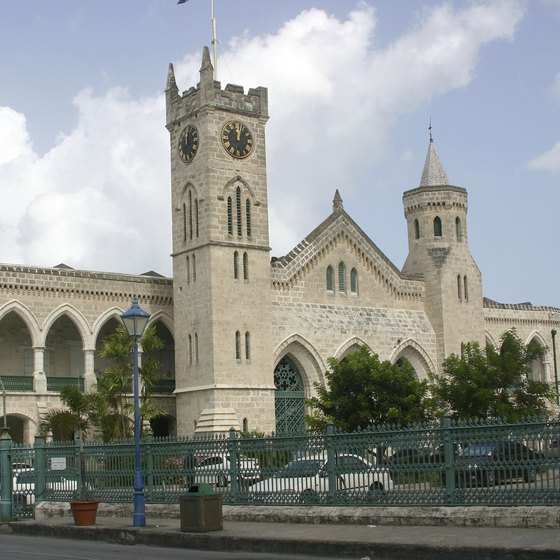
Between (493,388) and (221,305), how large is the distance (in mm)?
10853

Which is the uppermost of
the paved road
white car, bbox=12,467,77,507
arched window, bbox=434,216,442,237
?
arched window, bbox=434,216,442,237

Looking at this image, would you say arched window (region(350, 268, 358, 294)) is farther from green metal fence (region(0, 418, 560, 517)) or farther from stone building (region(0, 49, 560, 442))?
green metal fence (region(0, 418, 560, 517))

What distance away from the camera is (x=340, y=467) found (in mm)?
18344

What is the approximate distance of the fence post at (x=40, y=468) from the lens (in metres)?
23.1

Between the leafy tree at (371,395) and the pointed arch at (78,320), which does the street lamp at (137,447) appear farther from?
the pointed arch at (78,320)

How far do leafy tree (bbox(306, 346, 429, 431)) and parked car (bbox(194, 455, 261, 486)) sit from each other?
17.1 metres

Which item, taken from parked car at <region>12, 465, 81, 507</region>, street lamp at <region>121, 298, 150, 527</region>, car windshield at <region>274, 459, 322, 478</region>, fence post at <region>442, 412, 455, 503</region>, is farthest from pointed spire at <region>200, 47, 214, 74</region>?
fence post at <region>442, 412, 455, 503</region>

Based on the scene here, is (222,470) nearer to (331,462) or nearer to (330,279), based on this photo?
(331,462)

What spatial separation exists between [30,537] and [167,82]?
28.4m

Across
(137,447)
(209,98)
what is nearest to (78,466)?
(137,447)

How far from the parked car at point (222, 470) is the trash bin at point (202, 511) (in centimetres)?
139

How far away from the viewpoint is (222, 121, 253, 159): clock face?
43781mm

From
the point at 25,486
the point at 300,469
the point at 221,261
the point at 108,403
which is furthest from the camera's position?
the point at 221,261

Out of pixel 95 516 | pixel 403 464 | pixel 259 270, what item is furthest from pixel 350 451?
pixel 259 270
